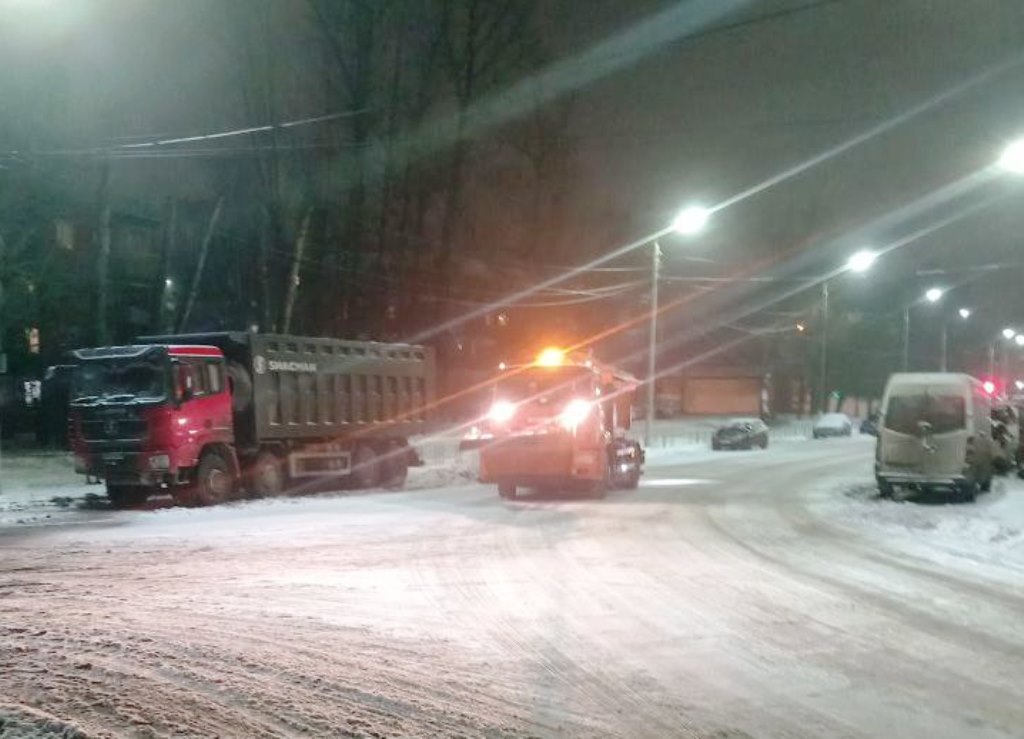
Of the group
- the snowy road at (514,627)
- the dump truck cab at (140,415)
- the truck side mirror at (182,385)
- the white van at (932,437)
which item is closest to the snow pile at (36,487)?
the dump truck cab at (140,415)

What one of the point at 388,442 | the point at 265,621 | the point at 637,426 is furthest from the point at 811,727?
the point at 637,426

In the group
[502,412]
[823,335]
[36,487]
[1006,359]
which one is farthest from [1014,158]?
[1006,359]

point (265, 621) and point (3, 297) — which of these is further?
point (3, 297)

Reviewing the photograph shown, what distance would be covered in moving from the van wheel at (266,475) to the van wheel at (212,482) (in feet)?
2.57

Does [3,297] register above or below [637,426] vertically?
above

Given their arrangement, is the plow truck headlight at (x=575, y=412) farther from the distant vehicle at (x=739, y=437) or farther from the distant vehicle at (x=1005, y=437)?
the distant vehicle at (x=739, y=437)

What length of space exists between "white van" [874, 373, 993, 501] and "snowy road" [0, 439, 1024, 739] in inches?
124

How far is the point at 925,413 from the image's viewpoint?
22.2m

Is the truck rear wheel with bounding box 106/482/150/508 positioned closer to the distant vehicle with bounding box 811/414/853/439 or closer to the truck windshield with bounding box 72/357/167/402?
the truck windshield with bounding box 72/357/167/402

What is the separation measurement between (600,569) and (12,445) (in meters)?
31.1

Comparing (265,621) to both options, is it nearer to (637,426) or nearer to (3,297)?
(3,297)

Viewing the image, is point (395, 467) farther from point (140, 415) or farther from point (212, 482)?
point (140, 415)

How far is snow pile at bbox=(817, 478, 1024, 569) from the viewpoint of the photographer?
15078 mm

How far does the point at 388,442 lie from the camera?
92.6ft
